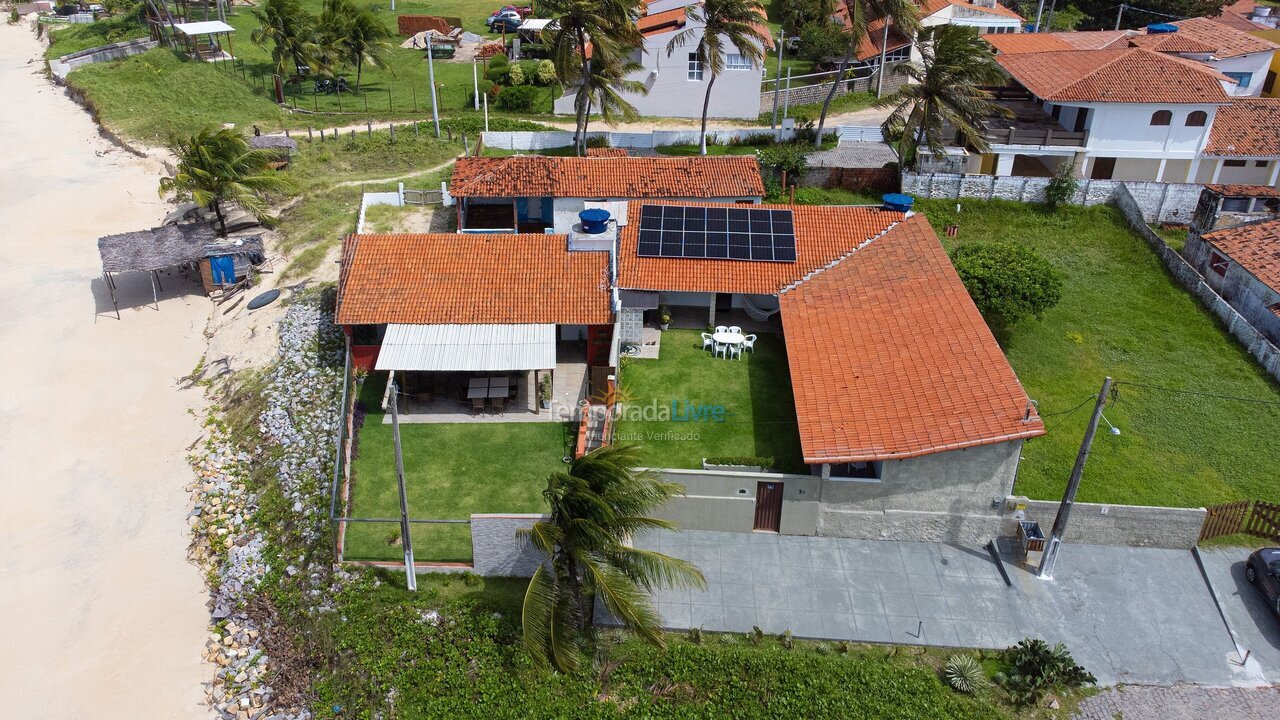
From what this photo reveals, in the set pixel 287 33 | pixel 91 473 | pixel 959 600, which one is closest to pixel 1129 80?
pixel 959 600

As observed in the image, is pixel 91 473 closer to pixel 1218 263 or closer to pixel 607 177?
pixel 607 177

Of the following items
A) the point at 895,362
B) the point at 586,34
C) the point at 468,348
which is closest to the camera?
the point at 895,362

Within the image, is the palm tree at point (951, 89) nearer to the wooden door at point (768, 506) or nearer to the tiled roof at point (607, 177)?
the tiled roof at point (607, 177)

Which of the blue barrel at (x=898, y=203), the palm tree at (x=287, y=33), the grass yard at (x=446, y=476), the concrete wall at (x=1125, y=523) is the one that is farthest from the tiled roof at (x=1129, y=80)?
the palm tree at (x=287, y=33)

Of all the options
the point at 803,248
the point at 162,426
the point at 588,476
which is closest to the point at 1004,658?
the point at 588,476

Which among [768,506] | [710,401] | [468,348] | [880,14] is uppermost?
[880,14]

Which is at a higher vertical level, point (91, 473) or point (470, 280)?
point (470, 280)
